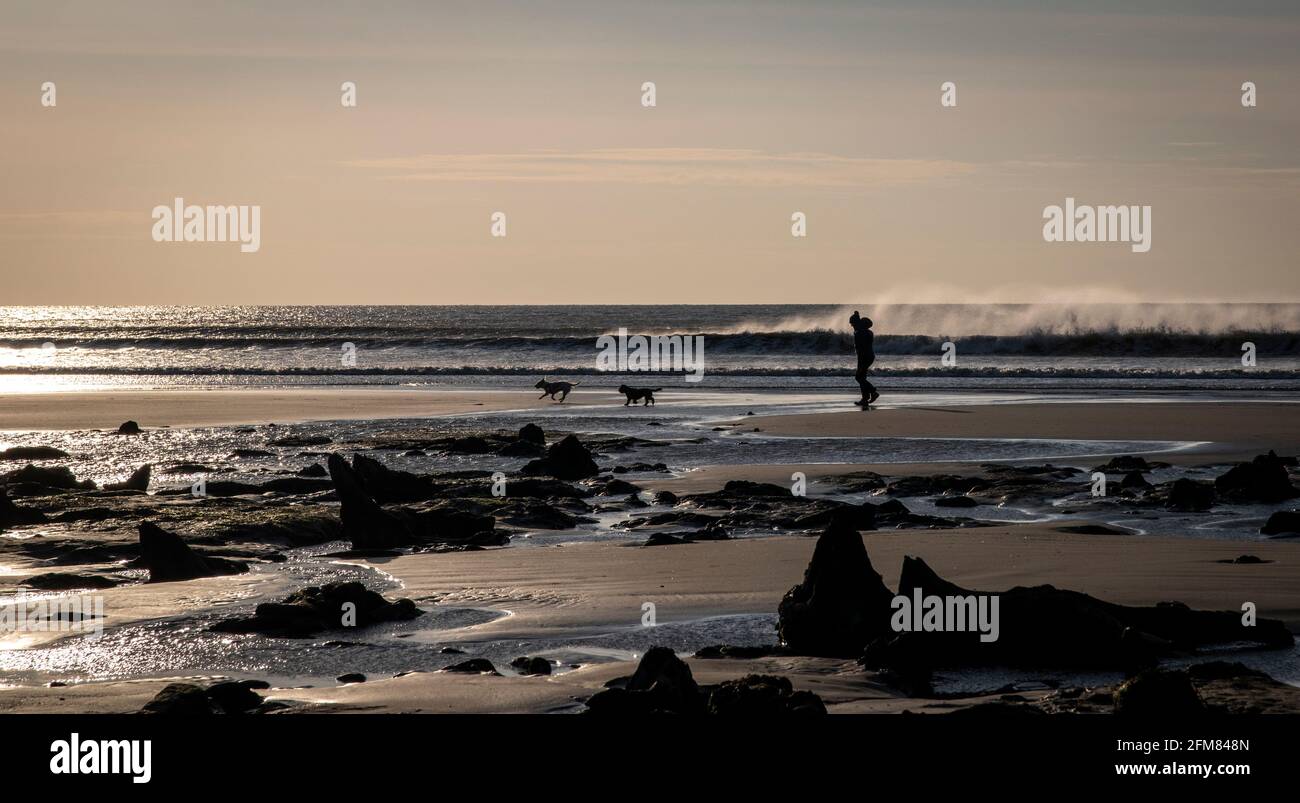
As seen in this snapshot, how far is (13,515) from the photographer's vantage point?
13055 mm

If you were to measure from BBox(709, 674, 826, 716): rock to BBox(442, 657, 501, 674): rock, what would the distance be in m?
1.85

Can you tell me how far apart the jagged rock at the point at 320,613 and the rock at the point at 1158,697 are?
16.0 ft

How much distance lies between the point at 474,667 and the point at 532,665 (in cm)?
31

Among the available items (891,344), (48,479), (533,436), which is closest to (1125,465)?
(533,436)

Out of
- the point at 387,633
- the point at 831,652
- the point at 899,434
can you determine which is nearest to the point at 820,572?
the point at 831,652

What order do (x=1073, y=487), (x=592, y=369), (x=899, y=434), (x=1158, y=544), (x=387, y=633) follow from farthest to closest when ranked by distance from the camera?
1. (x=592, y=369)
2. (x=899, y=434)
3. (x=1073, y=487)
4. (x=1158, y=544)
5. (x=387, y=633)

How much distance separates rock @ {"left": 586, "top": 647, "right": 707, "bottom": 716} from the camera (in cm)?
529

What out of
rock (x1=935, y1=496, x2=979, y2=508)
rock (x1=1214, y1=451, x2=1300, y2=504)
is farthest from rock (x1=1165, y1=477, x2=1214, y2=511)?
rock (x1=935, y1=496, x2=979, y2=508)

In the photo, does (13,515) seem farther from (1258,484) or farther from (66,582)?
(1258,484)
